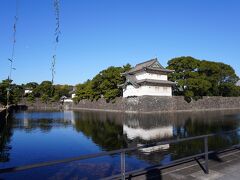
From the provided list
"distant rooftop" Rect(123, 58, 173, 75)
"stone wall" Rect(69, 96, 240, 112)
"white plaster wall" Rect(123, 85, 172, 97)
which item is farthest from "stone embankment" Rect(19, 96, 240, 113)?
"distant rooftop" Rect(123, 58, 173, 75)

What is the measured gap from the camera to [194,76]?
45.4 m

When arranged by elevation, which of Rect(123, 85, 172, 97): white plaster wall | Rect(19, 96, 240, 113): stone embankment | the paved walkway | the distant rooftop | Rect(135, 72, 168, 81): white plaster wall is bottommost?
the paved walkway

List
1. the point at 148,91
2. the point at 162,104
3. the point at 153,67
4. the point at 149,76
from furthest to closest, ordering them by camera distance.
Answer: the point at 153,67 < the point at 149,76 < the point at 162,104 < the point at 148,91

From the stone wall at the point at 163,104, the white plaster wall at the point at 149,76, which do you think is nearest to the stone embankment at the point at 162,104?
the stone wall at the point at 163,104

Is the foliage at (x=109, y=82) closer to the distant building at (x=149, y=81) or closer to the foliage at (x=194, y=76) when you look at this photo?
the distant building at (x=149, y=81)

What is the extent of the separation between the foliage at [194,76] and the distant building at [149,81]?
101 inches

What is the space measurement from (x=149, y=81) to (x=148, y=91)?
1.83 metres

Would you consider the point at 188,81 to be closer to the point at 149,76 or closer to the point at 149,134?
the point at 149,76

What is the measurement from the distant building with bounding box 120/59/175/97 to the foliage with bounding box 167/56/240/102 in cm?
258

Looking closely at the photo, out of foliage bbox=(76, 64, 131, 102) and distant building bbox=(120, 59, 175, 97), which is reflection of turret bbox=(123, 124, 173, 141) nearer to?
distant building bbox=(120, 59, 175, 97)

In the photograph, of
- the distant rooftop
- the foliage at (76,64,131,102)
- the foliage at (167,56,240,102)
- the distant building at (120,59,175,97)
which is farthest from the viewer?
the foliage at (76,64,131,102)

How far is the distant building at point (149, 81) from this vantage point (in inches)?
1687

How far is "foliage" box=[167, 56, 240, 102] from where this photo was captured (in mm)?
45156

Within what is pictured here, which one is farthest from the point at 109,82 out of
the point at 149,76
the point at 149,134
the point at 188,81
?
the point at 149,134
